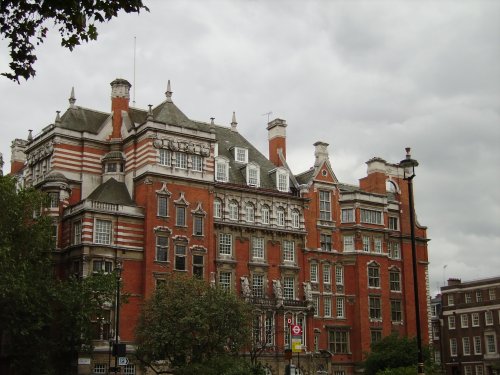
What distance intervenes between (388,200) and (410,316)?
12179mm

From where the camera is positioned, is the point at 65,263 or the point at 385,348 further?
the point at 385,348

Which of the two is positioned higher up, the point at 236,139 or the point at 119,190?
the point at 236,139

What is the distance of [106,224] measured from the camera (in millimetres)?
62062

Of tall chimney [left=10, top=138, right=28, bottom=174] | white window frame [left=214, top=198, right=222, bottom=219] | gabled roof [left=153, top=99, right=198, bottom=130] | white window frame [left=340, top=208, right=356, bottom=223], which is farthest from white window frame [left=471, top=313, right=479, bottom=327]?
tall chimney [left=10, top=138, right=28, bottom=174]

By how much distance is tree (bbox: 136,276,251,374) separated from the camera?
5181cm

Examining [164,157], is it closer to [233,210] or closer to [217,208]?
[217,208]

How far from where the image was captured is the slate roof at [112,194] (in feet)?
210

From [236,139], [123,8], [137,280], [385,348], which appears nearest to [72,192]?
[137,280]

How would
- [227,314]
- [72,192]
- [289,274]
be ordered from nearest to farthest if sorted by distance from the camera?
[227,314] < [72,192] < [289,274]

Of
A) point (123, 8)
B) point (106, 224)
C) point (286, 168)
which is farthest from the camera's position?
point (286, 168)

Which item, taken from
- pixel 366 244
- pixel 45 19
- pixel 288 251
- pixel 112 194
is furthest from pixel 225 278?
pixel 45 19

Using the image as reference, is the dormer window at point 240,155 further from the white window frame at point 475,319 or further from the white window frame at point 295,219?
the white window frame at point 475,319

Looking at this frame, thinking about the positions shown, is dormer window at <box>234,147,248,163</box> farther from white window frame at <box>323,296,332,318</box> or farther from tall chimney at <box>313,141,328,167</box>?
white window frame at <box>323,296,332,318</box>

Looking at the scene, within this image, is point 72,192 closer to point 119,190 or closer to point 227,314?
point 119,190
